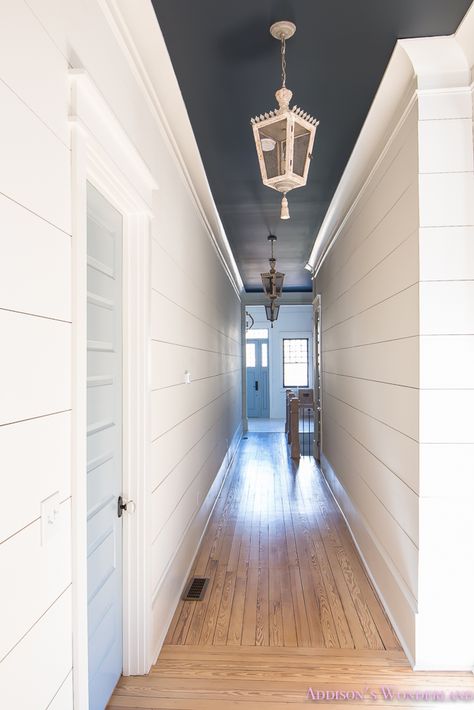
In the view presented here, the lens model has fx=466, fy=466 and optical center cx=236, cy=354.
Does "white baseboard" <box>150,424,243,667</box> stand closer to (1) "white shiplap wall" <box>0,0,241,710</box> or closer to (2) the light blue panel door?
(2) the light blue panel door

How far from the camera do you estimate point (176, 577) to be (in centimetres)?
288

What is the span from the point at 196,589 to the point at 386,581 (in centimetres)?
123

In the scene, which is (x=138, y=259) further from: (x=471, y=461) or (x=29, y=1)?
(x=471, y=461)

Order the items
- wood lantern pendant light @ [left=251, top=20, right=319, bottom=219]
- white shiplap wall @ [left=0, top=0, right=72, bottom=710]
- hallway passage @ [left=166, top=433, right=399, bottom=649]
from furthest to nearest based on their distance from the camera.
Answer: hallway passage @ [left=166, top=433, right=399, bottom=649], wood lantern pendant light @ [left=251, top=20, right=319, bottom=219], white shiplap wall @ [left=0, top=0, right=72, bottom=710]

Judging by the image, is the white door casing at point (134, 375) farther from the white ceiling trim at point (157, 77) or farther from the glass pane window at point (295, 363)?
the glass pane window at point (295, 363)

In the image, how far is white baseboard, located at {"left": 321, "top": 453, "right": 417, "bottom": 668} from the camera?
2.31m

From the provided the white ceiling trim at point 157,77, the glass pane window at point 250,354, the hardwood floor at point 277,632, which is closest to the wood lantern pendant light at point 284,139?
the white ceiling trim at point 157,77

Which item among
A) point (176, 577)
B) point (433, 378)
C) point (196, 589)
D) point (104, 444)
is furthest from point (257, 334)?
point (104, 444)

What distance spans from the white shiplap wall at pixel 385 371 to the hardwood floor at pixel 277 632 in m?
0.20

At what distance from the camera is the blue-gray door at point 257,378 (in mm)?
12984

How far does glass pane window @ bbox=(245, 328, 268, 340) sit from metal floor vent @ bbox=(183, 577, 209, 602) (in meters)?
9.98

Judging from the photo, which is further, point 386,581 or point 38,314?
point 386,581

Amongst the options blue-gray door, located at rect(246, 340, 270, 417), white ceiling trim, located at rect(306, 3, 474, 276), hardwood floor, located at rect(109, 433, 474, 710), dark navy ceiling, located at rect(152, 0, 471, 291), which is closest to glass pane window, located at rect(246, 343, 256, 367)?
blue-gray door, located at rect(246, 340, 270, 417)

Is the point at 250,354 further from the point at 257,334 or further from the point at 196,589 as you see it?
the point at 196,589
